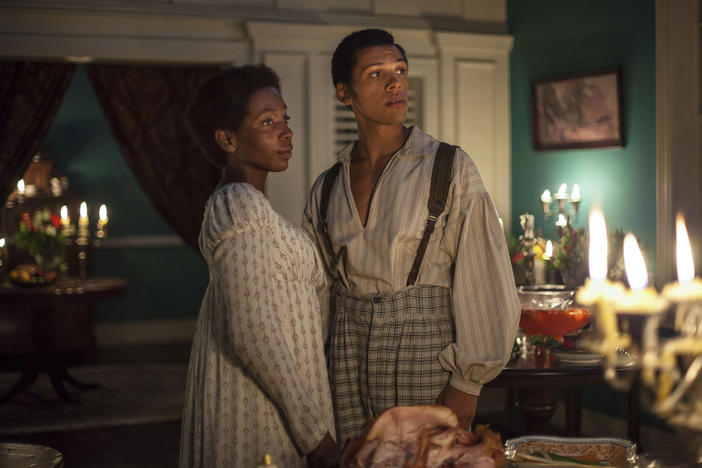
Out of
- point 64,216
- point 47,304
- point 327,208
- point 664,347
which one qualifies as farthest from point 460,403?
point 64,216

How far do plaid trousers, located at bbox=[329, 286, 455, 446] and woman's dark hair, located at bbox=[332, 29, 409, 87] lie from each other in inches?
25.8

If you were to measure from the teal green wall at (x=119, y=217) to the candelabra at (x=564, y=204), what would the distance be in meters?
4.70

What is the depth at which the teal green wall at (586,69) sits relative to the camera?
4645 millimetres

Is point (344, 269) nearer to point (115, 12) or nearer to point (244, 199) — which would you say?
point (244, 199)

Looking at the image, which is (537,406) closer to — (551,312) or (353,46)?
(551,312)

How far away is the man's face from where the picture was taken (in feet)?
7.34

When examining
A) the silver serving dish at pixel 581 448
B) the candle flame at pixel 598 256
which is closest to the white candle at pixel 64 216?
the silver serving dish at pixel 581 448

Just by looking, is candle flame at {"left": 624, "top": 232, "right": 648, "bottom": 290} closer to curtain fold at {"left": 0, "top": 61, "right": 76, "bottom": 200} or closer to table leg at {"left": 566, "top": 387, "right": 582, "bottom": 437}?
table leg at {"left": 566, "top": 387, "right": 582, "bottom": 437}

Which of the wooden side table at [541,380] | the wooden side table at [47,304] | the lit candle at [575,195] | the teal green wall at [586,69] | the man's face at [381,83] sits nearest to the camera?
the man's face at [381,83]

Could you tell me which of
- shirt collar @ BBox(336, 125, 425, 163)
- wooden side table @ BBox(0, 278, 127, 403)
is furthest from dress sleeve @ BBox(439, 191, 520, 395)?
wooden side table @ BBox(0, 278, 127, 403)

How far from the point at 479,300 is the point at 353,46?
2.64ft

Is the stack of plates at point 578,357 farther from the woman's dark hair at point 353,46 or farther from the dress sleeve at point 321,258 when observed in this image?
the woman's dark hair at point 353,46

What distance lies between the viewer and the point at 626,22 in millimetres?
4785

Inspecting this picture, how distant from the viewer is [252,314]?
163 centimetres
